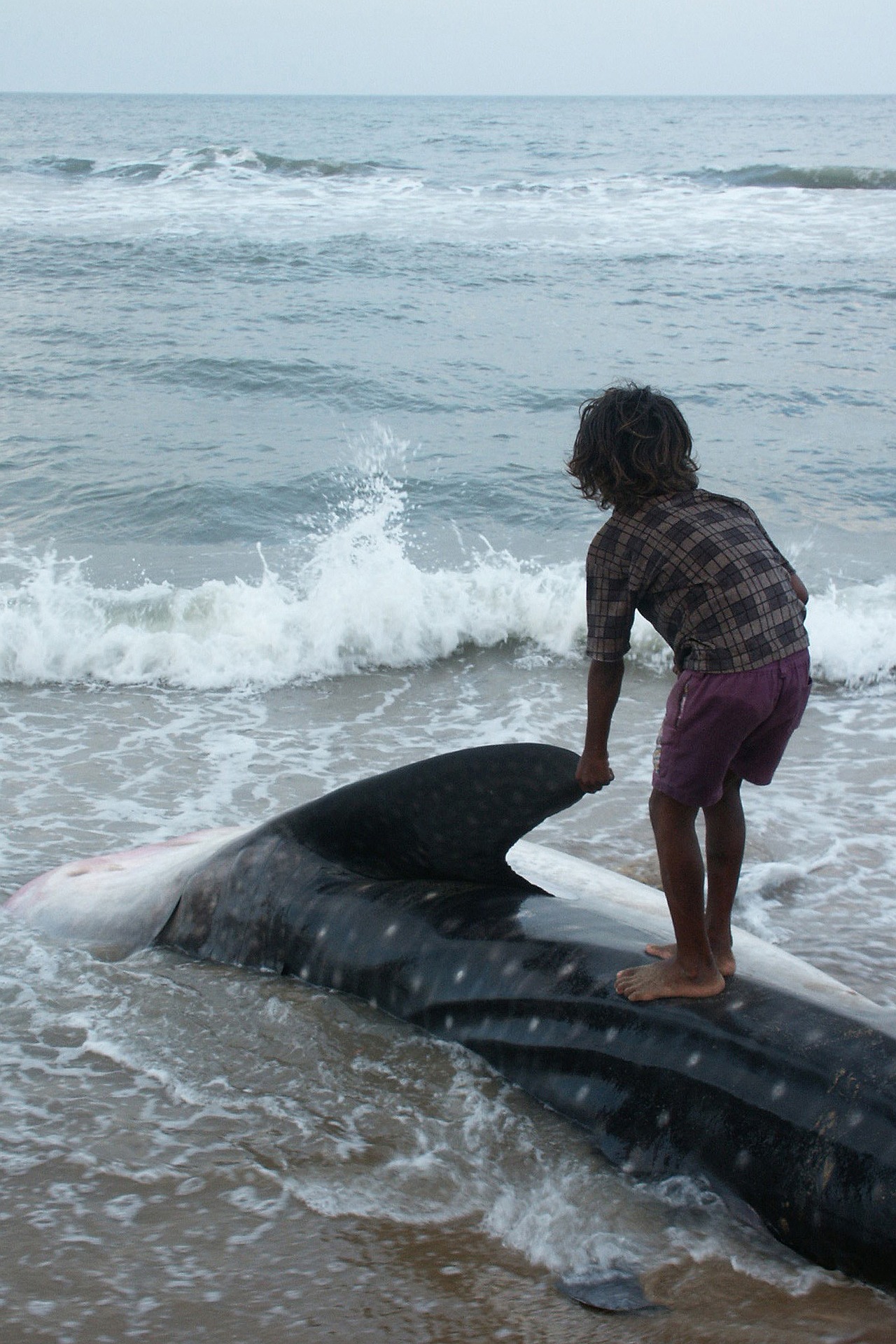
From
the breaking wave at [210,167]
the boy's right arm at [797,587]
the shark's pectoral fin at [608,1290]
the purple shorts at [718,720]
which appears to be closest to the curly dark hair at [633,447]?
the boy's right arm at [797,587]

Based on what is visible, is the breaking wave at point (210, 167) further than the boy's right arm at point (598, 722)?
Yes

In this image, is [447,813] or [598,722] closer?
[598,722]

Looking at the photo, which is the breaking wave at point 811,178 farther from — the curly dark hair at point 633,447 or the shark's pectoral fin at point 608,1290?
the shark's pectoral fin at point 608,1290

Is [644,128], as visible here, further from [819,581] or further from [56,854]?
[56,854]

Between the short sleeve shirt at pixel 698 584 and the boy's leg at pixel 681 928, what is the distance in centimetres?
43

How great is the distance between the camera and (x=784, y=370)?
17.1 m

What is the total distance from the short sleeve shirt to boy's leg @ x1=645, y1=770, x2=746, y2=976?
40 cm

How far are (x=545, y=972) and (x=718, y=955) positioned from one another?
0.48 meters

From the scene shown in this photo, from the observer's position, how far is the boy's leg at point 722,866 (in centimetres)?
322

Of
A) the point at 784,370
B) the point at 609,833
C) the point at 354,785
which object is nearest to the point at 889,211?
the point at 784,370

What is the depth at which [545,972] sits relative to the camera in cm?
326

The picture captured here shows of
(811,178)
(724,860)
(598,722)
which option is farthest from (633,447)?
(811,178)

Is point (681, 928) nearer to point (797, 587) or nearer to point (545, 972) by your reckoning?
point (545, 972)

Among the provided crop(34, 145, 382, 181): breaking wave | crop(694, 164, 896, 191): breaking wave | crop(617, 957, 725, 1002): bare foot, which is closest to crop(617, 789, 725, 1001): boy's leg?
crop(617, 957, 725, 1002): bare foot
